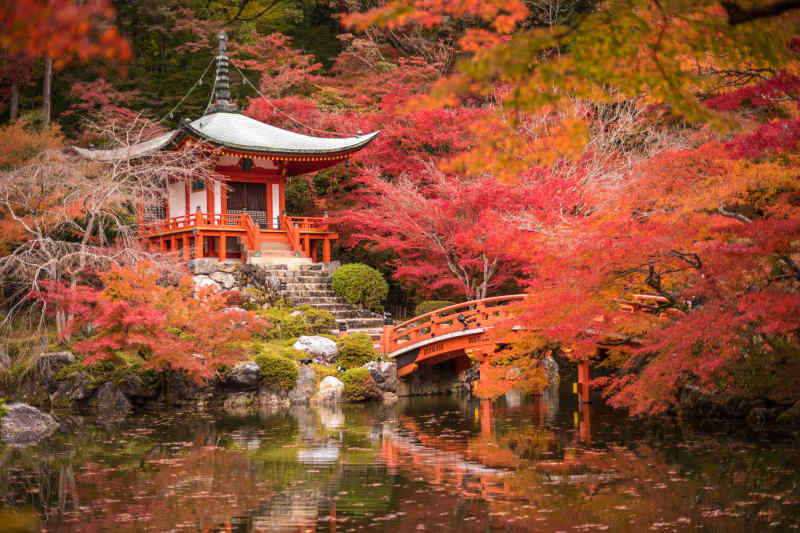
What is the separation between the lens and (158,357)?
1530cm

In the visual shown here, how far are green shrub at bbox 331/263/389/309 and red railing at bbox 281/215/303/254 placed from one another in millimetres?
1931

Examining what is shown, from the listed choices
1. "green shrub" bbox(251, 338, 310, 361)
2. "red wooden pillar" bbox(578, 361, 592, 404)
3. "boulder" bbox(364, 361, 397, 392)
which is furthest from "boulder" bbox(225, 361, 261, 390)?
"red wooden pillar" bbox(578, 361, 592, 404)

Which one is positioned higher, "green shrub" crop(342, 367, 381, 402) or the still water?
"green shrub" crop(342, 367, 381, 402)

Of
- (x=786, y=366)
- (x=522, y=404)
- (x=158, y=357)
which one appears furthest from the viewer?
(x=522, y=404)

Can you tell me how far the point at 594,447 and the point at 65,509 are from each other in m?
6.69

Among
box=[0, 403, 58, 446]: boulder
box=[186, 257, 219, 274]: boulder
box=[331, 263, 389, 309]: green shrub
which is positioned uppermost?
→ box=[186, 257, 219, 274]: boulder

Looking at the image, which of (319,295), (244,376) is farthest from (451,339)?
(319,295)

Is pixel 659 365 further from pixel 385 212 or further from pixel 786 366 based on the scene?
pixel 385 212

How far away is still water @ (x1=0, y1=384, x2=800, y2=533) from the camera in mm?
7094

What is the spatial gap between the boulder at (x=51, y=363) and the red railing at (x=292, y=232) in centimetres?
746

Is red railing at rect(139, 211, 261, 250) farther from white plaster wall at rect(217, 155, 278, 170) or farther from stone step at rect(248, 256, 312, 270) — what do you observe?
white plaster wall at rect(217, 155, 278, 170)

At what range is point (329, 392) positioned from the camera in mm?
16906

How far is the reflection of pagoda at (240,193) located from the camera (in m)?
21.8

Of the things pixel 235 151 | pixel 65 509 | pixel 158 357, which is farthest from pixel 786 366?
pixel 235 151
